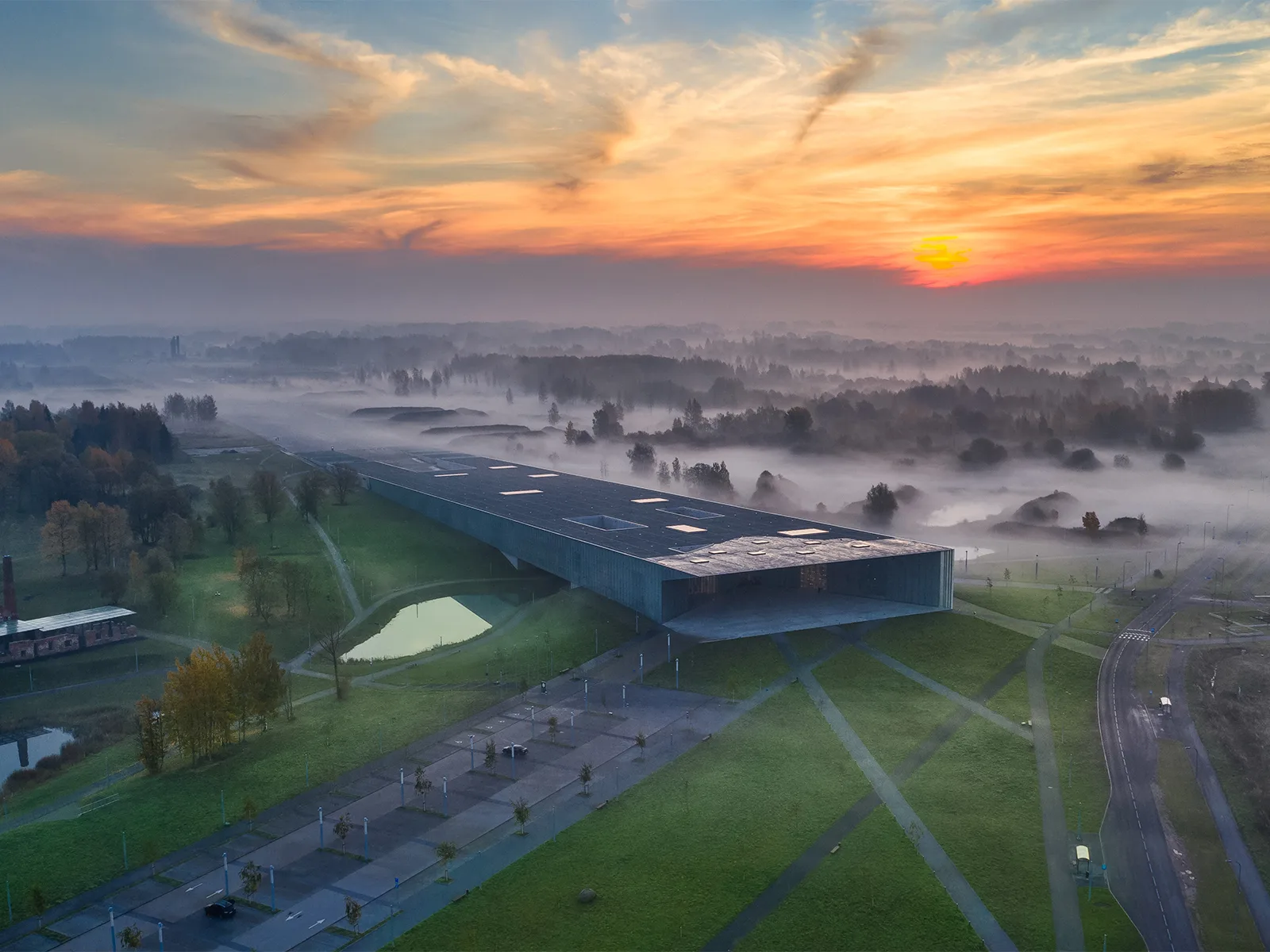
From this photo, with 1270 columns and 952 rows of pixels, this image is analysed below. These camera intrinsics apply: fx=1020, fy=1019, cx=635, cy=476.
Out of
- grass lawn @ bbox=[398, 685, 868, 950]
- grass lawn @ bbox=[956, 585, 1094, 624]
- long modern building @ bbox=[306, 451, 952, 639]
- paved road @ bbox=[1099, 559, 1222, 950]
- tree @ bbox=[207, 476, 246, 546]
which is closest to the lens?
grass lawn @ bbox=[398, 685, 868, 950]

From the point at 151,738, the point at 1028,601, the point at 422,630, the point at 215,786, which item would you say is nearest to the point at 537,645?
the point at 422,630

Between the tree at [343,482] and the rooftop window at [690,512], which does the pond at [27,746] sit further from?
the tree at [343,482]

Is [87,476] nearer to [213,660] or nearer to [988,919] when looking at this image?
[213,660]

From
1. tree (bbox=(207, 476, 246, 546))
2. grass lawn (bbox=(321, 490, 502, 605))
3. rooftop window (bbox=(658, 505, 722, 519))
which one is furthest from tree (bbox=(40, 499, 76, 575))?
rooftop window (bbox=(658, 505, 722, 519))

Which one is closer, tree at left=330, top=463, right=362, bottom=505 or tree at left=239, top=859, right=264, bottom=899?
tree at left=239, top=859, right=264, bottom=899

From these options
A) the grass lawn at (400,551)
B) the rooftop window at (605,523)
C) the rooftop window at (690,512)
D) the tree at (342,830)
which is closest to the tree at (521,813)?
the tree at (342,830)

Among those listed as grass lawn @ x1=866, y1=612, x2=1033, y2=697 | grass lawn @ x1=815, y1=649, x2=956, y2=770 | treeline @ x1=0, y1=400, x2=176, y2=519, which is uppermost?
treeline @ x1=0, y1=400, x2=176, y2=519

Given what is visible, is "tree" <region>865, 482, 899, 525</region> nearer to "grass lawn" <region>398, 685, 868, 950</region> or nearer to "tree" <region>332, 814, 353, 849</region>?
"grass lawn" <region>398, 685, 868, 950</region>
